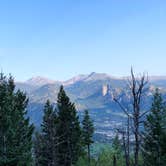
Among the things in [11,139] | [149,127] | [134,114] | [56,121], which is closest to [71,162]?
[56,121]

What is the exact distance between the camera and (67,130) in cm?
6925

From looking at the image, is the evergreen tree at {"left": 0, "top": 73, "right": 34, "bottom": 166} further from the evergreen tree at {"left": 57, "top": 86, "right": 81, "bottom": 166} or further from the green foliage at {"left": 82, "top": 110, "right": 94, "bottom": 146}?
the green foliage at {"left": 82, "top": 110, "right": 94, "bottom": 146}

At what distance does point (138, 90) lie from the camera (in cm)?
1945

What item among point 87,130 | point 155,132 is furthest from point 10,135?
point 87,130

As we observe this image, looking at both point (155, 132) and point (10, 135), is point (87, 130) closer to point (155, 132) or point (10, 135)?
point (155, 132)

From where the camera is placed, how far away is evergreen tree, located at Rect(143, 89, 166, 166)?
55.2 m

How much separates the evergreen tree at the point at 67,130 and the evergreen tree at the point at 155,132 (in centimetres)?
1620

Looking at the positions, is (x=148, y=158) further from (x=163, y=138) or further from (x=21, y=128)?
(x=21, y=128)

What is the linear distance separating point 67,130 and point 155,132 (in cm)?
1865

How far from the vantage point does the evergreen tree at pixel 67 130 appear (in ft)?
224

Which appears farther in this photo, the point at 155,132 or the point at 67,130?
the point at 67,130

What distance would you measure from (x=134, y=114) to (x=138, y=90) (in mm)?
1555

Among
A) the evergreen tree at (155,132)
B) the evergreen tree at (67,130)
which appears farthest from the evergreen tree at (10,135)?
the evergreen tree at (155,132)

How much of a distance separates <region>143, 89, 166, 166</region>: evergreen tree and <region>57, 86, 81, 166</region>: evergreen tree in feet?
53.2
